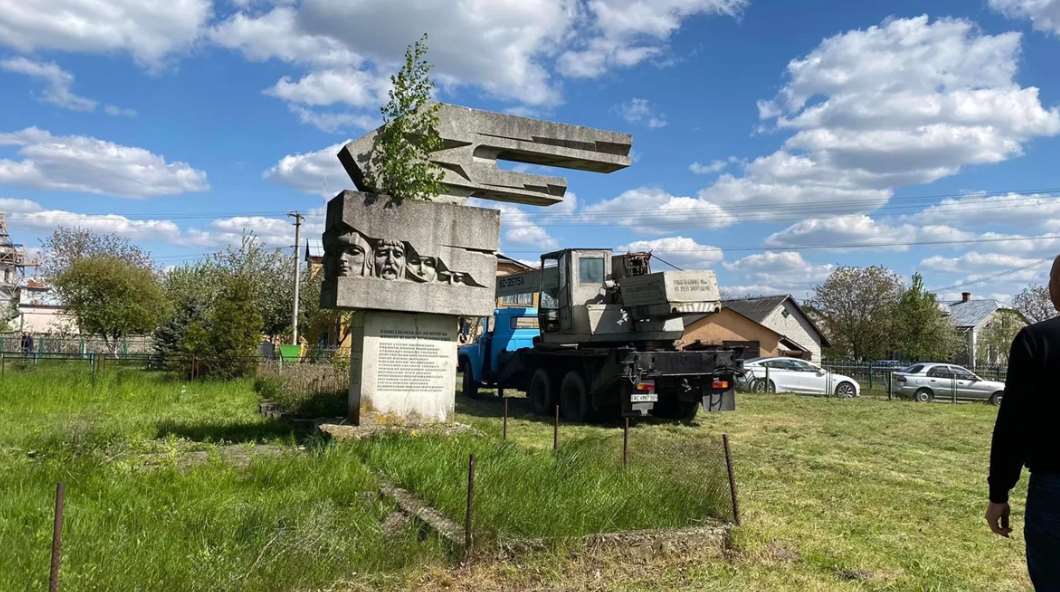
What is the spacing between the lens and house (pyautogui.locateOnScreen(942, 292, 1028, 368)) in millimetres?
52031

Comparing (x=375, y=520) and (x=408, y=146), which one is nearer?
(x=375, y=520)

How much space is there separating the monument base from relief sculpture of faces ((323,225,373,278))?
1.64 ft

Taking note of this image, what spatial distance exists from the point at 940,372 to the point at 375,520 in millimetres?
23227

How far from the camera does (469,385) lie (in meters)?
18.6

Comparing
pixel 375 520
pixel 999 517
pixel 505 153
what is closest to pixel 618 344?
pixel 505 153

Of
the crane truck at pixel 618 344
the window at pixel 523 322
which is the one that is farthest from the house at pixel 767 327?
the crane truck at pixel 618 344

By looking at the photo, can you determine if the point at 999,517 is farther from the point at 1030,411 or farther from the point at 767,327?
the point at 767,327

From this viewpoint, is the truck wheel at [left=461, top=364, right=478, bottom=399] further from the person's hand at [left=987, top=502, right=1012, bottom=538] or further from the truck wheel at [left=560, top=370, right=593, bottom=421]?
the person's hand at [left=987, top=502, right=1012, bottom=538]

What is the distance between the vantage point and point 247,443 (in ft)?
27.0

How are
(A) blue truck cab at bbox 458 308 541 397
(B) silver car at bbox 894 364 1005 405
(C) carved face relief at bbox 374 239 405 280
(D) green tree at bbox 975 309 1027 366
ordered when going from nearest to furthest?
(C) carved face relief at bbox 374 239 405 280 → (A) blue truck cab at bbox 458 308 541 397 → (B) silver car at bbox 894 364 1005 405 → (D) green tree at bbox 975 309 1027 366

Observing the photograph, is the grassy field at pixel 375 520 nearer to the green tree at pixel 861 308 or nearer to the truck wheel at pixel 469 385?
the truck wheel at pixel 469 385

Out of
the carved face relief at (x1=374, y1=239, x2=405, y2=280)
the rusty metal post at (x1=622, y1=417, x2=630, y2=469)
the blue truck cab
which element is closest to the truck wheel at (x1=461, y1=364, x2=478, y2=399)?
the blue truck cab

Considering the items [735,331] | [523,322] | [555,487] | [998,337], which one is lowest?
[555,487]

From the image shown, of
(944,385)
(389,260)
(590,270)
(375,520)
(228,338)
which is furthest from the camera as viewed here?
(944,385)
